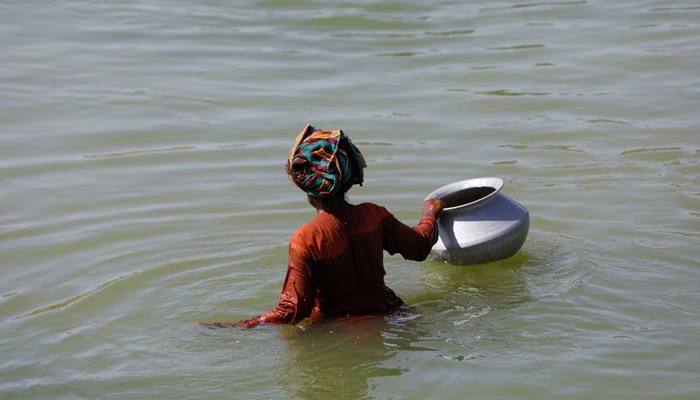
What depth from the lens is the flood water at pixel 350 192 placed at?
5.05 metres

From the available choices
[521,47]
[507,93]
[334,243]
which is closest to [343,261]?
[334,243]

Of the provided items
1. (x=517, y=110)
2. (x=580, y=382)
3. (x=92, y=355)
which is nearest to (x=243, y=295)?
(x=92, y=355)

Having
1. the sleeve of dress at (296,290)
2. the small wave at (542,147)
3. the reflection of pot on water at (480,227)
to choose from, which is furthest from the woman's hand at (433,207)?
the small wave at (542,147)

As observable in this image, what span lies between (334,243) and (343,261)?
0.13 m

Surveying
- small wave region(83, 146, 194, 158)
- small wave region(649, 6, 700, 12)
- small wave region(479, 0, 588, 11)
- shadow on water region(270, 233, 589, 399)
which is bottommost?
shadow on water region(270, 233, 589, 399)

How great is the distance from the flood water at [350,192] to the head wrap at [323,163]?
31.1 inches

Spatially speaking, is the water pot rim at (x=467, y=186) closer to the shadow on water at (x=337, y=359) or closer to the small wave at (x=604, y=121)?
the shadow on water at (x=337, y=359)

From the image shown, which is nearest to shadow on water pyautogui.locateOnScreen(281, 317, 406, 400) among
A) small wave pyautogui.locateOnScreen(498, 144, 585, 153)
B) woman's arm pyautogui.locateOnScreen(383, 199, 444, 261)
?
woman's arm pyautogui.locateOnScreen(383, 199, 444, 261)

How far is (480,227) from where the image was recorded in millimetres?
5812

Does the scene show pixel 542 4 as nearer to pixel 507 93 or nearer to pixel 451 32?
pixel 451 32

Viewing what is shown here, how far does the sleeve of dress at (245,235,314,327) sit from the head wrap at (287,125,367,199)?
29 cm

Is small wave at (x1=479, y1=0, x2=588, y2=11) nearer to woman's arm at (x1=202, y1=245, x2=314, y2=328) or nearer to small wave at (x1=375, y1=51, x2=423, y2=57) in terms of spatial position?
small wave at (x1=375, y1=51, x2=423, y2=57)

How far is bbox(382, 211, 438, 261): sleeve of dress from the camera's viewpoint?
5156 mm

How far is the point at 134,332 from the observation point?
5.65 m
